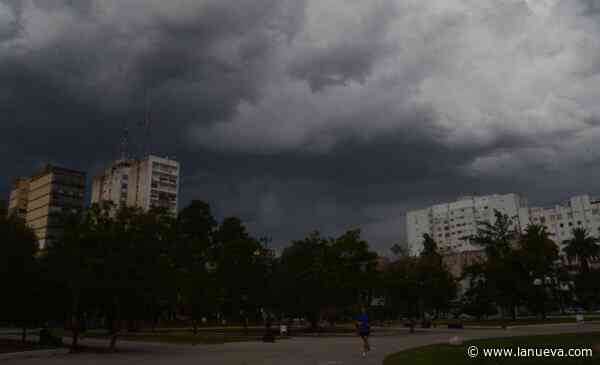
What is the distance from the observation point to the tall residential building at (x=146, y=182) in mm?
161125

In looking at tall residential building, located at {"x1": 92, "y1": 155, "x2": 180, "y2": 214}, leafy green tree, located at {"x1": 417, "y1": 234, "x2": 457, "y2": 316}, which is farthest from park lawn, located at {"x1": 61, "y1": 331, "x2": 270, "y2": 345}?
tall residential building, located at {"x1": 92, "y1": 155, "x2": 180, "y2": 214}

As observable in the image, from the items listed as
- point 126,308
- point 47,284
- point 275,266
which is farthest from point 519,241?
point 47,284

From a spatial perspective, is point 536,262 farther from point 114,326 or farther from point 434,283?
point 114,326

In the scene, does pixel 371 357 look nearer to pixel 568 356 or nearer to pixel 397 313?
pixel 568 356

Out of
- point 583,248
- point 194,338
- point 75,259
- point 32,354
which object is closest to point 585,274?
point 583,248

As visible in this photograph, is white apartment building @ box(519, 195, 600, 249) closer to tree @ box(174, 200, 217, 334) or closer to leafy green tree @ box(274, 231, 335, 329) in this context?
tree @ box(174, 200, 217, 334)

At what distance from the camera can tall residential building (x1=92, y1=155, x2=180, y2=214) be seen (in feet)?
529

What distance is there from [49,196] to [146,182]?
28.5 meters

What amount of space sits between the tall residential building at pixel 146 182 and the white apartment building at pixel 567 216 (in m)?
134

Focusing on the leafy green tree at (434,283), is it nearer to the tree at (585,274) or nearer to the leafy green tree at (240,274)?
the leafy green tree at (240,274)

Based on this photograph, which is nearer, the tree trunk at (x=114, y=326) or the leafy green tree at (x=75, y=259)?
the tree trunk at (x=114, y=326)

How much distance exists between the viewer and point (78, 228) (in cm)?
3023

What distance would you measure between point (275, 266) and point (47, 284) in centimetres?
4591

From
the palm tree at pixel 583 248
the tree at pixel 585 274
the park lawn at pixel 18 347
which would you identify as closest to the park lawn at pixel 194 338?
the park lawn at pixel 18 347
